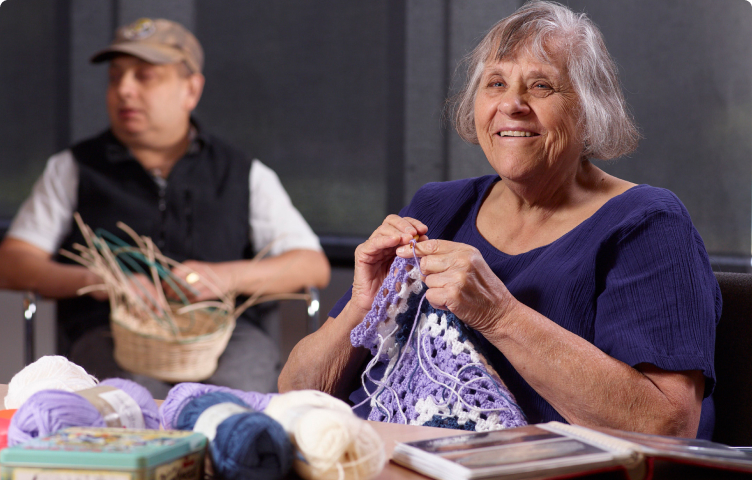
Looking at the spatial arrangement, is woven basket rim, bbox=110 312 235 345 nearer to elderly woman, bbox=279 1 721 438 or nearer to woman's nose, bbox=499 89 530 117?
elderly woman, bbox=279 1 721 438

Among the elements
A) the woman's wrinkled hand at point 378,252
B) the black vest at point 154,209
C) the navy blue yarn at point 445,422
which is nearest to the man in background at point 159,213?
the black vest at point 154,209

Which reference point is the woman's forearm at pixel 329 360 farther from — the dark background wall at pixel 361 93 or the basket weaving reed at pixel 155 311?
the dark background wall at pixel 361 93

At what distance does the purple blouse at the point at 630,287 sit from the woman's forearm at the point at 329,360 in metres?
0.26

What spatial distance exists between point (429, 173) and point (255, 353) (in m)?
1.04

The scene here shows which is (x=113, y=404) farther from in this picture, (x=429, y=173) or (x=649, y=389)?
(x=429, y=173)

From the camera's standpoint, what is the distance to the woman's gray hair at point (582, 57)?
129cm

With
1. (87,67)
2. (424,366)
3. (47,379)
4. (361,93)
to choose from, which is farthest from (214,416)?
(87,67)

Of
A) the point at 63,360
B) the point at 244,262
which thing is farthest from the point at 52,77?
the point at 63,360

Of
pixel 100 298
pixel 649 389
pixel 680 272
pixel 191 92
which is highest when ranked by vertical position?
Answer: pixel 191 92

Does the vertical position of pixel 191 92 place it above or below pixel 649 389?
above

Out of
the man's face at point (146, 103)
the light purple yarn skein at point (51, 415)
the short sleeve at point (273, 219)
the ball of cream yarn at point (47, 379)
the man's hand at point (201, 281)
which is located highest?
the man's face at point (146, 103)

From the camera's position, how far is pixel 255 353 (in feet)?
9.04

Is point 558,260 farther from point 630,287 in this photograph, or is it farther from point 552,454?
point 552,454

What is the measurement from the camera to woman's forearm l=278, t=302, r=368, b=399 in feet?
4.33
